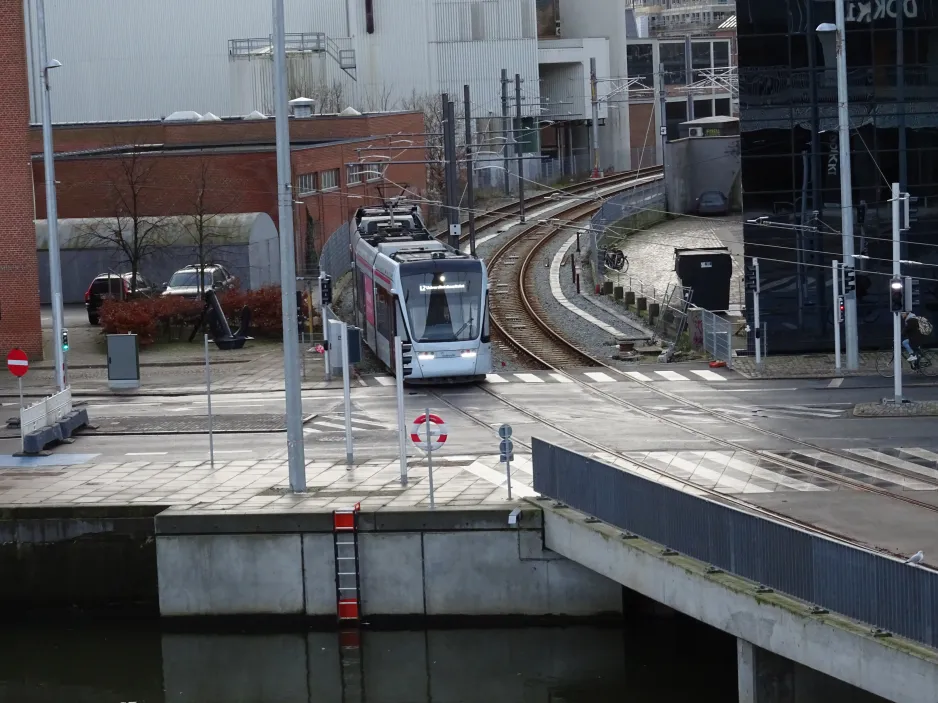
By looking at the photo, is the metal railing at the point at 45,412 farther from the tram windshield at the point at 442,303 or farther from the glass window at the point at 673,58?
the glass window at the point at 673,58

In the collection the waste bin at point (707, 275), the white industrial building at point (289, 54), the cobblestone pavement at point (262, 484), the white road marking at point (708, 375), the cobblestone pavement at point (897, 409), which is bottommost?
the cobblestone pavement at point (897, 409)

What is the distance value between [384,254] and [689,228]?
97.4ft

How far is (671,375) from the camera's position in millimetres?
34812

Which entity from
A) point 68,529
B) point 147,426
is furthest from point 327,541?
point 147,426

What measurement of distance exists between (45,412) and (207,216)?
71.8ft

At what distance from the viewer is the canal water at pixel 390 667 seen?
61.5 feet

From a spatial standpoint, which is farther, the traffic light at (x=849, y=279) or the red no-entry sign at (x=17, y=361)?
the traffic light at (x=849, y=279)

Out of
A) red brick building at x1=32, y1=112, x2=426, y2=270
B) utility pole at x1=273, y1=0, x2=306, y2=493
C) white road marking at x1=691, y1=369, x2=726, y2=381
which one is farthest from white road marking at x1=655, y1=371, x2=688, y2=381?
red brick building at x1=32, y1=112, x2=426, y2=270

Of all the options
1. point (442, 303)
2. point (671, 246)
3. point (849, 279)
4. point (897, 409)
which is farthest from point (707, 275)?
point (897, 409)

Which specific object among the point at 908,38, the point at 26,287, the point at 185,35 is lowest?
the point at 26,287

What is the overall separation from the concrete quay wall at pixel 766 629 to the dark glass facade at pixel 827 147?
18965mm

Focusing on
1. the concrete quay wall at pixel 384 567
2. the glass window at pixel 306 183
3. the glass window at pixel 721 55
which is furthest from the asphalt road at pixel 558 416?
the glass window at pixel 721 55

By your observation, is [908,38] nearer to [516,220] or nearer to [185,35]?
[516,220]

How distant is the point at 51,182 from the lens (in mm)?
32031
